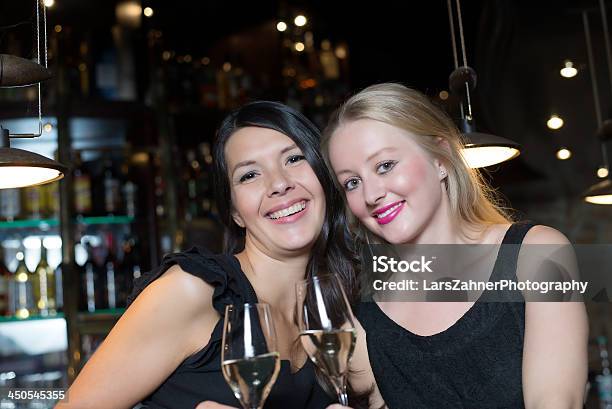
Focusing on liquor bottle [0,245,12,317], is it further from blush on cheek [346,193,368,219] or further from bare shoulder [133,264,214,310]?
blush on cheek [346,193,368,219]

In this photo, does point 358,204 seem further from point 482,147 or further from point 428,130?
point 482,147

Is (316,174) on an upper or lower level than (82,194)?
lower

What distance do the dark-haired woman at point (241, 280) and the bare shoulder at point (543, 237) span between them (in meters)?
0.37

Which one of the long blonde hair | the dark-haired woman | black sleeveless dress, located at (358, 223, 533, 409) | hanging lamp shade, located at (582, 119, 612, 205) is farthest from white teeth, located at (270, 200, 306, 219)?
hanging lamp shade, located at (582, 119, 612, 205)

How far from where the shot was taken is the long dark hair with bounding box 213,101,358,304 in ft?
5.09

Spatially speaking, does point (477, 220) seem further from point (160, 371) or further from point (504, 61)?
point (504, 61)

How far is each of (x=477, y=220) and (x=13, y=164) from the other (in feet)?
2.93

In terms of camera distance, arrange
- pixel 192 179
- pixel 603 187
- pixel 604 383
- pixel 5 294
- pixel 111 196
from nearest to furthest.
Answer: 1. pixel 604 383
2. pixel 603 187
3. pixel 5 294
4. pixel 111 196
5. pixel 192 179

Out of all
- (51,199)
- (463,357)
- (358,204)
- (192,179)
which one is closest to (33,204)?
(51,199)

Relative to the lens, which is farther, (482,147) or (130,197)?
(130,197)

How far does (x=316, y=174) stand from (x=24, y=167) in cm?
56

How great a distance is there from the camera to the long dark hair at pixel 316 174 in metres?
1.55

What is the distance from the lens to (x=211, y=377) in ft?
4.57

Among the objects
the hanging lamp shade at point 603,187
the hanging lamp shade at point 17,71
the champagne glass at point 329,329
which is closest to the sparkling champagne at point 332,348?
the champagne glass at point 329,329
